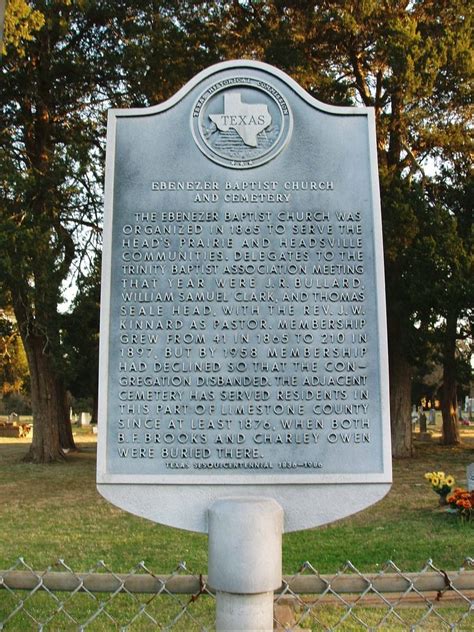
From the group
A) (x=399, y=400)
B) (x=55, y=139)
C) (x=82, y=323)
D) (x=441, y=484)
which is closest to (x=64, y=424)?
(x=82, y=323)

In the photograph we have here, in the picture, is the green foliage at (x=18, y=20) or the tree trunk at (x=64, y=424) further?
the tree trunk at (x=64, y=424)

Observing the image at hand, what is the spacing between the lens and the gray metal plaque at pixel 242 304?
14.8 ft

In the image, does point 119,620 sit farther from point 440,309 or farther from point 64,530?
point 440,309

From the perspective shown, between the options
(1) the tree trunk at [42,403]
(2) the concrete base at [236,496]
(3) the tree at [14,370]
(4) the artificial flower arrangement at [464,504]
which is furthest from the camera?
(3) the tree at [14,370]

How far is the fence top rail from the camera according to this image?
3951mm

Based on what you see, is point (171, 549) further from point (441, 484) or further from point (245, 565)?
point (245, 565)

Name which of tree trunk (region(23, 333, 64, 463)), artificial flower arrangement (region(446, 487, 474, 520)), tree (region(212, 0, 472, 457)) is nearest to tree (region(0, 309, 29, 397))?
tree trunk (region(23, 333, 64, 463))

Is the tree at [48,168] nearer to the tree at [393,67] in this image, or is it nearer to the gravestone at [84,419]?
the tree at [393,67]

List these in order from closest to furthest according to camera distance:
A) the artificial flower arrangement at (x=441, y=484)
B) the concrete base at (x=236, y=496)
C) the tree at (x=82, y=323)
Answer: the concrete base at (x=236, y=496)
the artificial flower arrangement at (x=441, y=484)
the tree at (x=82, y=323)

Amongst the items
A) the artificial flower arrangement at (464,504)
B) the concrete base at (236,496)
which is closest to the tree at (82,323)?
the artificial flower arrangement at (464,504)

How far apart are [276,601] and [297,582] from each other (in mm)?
1199

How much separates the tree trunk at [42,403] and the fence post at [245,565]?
67.3 feet

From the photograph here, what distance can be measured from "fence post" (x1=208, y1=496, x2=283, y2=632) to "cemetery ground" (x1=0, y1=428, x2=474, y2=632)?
40cm

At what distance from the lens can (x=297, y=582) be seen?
4074mm
